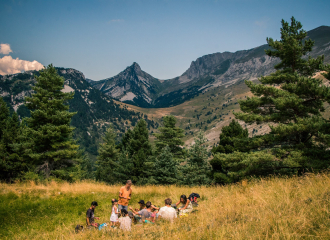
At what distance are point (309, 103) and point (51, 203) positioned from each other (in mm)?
15019

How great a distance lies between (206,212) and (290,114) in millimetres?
8874

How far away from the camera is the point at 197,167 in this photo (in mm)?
17469

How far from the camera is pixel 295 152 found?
948cm

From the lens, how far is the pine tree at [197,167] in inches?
671

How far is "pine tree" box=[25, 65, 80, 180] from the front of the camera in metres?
15.4

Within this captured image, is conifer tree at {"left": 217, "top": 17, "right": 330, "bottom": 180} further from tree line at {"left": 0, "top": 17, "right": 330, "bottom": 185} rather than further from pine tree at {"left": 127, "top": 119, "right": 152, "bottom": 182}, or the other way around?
pine tree at {"left": 127, "top": 119, "right": 152, "bottom": 182}

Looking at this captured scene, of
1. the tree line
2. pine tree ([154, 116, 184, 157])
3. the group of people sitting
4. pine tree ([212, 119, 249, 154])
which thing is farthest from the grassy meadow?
pine tree ([154, 116, 184, 157])

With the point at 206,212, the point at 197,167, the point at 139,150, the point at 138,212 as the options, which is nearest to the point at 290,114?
the point at 206,212

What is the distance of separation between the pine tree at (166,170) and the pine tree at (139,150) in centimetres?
302

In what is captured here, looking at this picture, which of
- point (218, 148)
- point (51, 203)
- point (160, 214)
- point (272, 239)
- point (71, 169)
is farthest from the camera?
point (71, 169)

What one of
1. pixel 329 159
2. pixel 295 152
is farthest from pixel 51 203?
pixel 329 159

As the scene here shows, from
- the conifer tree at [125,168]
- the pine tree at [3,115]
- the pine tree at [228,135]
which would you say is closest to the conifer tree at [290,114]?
the pine tree at [228,135]

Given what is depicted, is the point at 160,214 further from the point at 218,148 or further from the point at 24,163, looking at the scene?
the point at 24,163

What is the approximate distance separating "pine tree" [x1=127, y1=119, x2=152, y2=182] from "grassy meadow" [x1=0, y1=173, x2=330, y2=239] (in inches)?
404
